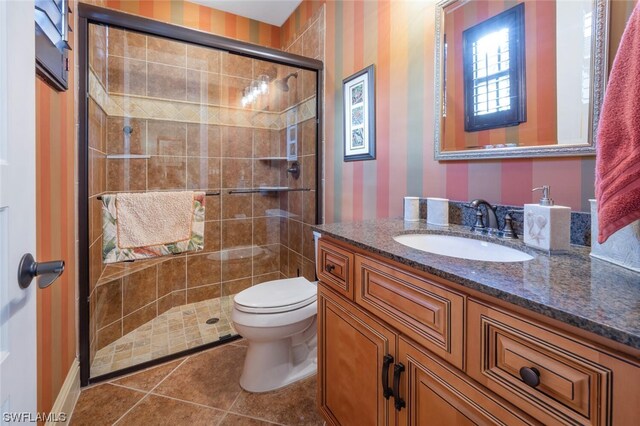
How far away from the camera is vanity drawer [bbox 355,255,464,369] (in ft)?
2.20

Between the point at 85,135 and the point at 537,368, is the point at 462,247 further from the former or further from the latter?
the point at 85,135

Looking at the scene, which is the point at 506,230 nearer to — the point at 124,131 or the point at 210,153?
the point at 210,153

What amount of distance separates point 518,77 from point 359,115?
0.92m

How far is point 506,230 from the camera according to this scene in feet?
3.43

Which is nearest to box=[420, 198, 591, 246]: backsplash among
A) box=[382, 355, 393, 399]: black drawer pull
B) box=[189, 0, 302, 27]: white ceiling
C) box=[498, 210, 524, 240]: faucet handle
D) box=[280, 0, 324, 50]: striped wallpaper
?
box=[498, 210, 524, 240]: faucet handle

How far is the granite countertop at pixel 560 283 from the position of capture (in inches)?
17.6

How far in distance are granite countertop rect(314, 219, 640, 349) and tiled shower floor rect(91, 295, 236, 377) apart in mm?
1611

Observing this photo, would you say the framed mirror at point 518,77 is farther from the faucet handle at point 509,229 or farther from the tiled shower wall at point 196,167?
the tiled shower wall at point 196,167

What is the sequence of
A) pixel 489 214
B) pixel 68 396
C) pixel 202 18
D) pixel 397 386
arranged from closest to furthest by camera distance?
1. pixel 397 386
2. pixel 489 214
3. pixel 68 396
4. pixel 202 18

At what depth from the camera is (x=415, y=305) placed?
2.57ft

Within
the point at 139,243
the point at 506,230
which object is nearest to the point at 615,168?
the point at 506,230

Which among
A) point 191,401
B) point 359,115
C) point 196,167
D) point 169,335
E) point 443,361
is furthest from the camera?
point 196,167

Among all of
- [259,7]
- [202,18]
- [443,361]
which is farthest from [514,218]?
[202,18]

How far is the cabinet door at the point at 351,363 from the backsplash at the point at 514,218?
616mm
